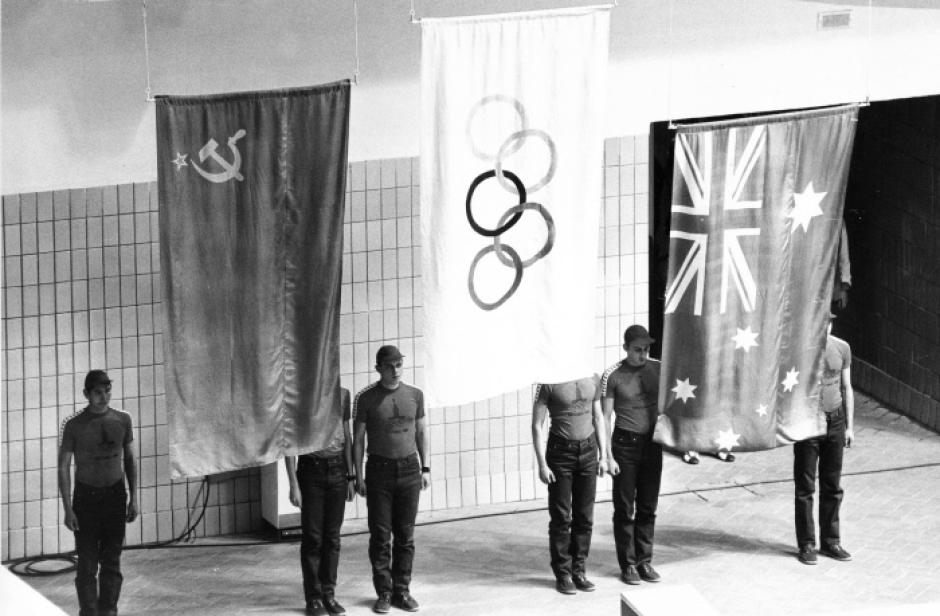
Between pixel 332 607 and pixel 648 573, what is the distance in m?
2.59

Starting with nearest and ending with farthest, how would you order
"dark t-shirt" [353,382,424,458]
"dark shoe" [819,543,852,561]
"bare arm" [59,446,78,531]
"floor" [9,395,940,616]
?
1. "bare arm" [59,446,78,531]
2. "dark t-shirt" [353,382,424,458]
3. "floor" [9,395,940,616]
4. "dark shoe" [819,543,852,561]

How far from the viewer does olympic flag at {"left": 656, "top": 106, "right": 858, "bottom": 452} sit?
1228 centimetres

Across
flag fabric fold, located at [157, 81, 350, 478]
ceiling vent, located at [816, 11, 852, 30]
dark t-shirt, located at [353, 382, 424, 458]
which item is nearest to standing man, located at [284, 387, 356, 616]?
dark t-shirt, located at [353, 382, 424, 458]

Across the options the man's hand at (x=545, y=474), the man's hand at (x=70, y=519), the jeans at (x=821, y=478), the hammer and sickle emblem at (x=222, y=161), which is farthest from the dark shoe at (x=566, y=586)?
the hammer and sickle emblem at (x=222, y=161)

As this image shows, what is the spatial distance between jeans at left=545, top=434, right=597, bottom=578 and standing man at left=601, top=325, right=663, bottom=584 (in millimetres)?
284

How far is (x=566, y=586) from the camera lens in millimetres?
13211

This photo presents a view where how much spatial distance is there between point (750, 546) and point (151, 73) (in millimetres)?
6351

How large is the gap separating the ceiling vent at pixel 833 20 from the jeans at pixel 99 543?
23.1 ft

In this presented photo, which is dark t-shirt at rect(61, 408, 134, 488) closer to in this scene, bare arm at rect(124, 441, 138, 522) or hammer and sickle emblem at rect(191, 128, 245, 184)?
bare arm at rect(124, 441, 138, 522)

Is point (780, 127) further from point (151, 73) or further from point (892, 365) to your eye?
point (892, 365)

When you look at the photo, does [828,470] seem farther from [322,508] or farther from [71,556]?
[71,556]

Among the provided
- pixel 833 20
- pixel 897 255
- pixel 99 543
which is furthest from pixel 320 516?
pixel 897 255

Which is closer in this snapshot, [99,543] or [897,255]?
[99,543]

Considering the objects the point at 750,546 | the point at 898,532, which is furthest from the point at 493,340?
the point at 898,532
